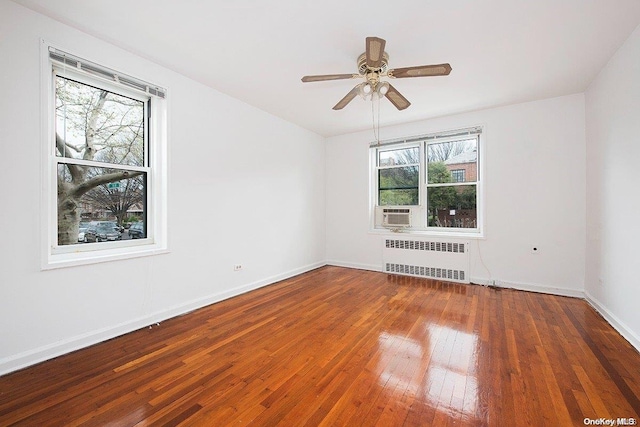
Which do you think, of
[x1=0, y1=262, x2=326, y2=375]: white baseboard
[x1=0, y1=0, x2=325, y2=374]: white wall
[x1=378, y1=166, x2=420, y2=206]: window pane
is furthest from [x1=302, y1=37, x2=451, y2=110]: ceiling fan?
[x1=0, y1=262, x2=326, y2=375]: white baseboard

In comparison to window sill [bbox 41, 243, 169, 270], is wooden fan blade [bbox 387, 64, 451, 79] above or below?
above

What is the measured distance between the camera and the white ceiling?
6.85 ft

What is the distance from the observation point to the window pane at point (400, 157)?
507cm

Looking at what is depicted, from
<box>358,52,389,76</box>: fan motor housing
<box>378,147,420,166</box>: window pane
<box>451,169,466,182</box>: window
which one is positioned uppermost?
<box>358,52,389,76</box>: fan motor housing

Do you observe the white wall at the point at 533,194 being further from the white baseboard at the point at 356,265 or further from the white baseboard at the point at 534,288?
the white baseboard at the point at 356,265

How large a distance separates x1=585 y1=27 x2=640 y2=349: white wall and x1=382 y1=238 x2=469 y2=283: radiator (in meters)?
1.51

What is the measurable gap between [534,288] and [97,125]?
5.81 meters

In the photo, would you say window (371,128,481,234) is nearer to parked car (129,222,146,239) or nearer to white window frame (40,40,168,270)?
white window frame (40,40,168,270)

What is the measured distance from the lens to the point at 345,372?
6.59 ft

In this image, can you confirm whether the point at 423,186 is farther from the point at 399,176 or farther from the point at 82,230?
the point at 82,230

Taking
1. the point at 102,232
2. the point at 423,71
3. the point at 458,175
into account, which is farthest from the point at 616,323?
the point at 102,232

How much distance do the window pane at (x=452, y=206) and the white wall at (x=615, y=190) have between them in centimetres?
141

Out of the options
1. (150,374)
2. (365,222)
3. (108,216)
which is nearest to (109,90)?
(108,216)

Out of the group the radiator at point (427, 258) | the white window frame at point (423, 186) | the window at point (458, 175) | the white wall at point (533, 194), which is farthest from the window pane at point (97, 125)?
the window at point (458, 175)
